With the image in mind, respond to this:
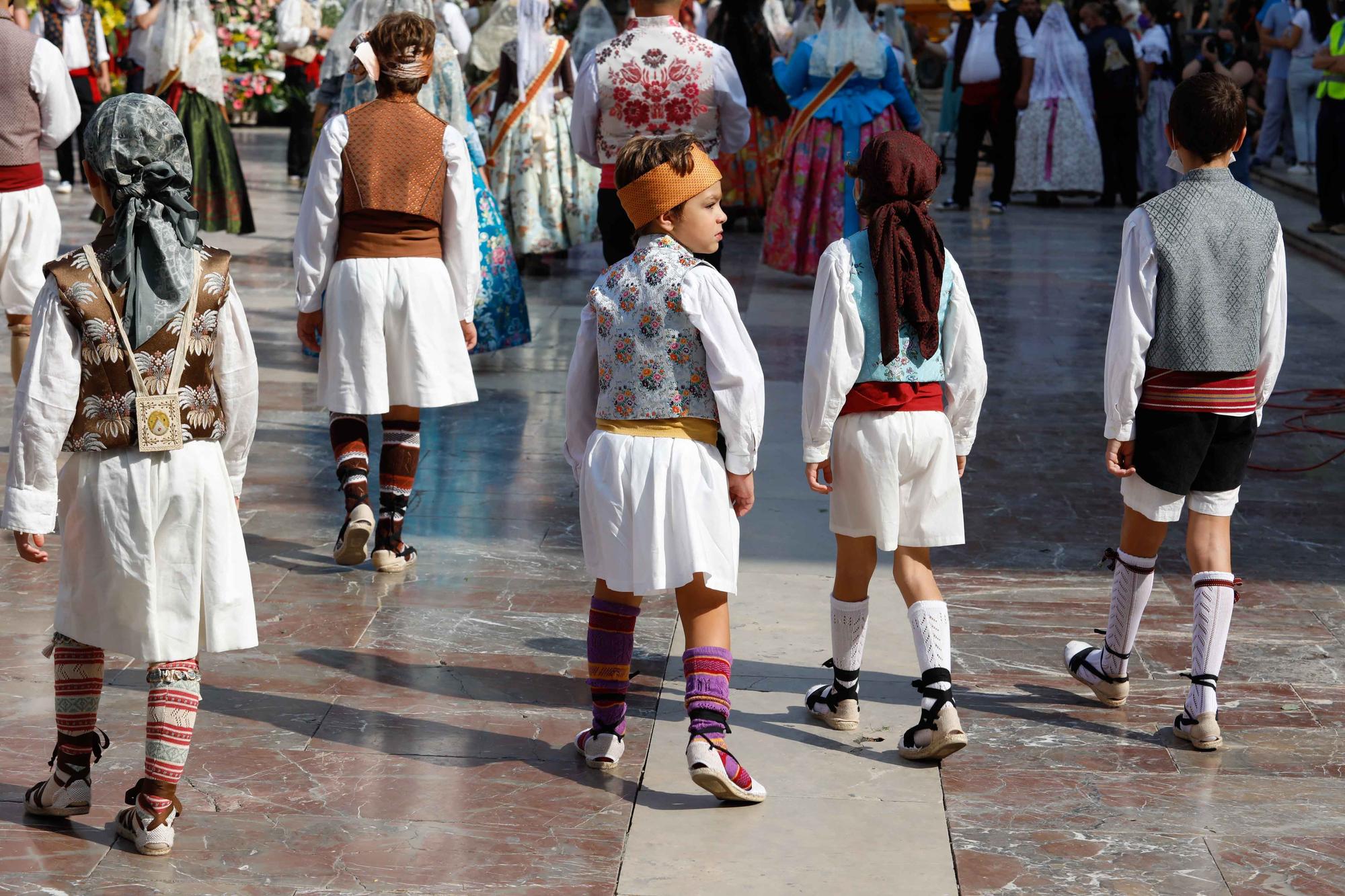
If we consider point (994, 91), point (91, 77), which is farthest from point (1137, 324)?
point (91, 77)

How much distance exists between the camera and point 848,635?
4.28m

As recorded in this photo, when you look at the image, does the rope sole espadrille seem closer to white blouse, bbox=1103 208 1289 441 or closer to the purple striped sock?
the purple striped sock

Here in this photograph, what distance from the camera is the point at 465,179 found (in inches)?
219

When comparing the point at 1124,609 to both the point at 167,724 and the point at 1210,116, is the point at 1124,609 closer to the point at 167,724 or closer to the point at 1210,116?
the point at 1210,116

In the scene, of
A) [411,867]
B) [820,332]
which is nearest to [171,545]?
[411,867]

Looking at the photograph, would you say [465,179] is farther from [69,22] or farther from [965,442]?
[69,22]

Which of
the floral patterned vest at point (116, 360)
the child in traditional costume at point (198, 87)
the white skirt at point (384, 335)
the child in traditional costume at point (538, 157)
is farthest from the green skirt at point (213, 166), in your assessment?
the floral patterned vest at point (116, 360)

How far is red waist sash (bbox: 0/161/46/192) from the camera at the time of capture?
22.8 feet

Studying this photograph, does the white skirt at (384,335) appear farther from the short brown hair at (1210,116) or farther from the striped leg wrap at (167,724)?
the short brown hair at (1210,116)

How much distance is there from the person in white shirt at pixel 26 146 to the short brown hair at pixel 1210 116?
4.46 meters

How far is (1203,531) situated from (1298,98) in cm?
1441

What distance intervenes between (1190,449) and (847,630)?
955mm

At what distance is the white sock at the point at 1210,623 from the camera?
4254 mm

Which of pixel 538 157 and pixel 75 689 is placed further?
pixel 538 157
